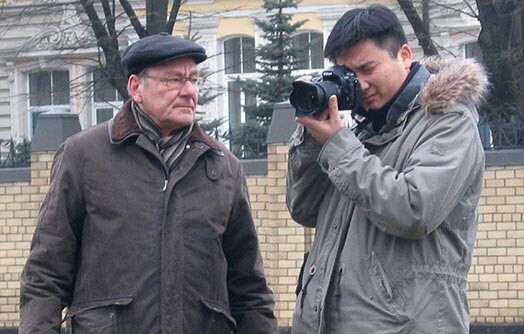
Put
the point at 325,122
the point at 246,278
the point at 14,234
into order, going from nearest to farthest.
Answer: the point at 325,122, the point at 246,278, the point at 14,234

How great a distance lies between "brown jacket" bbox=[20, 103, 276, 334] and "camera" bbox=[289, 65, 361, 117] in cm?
69

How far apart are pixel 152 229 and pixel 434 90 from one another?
1186 mm

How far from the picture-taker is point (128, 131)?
4.14 meters

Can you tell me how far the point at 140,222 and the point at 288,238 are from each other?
6.37m

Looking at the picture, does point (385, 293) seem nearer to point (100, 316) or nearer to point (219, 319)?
point (219, 319)

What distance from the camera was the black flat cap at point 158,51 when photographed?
161 inches

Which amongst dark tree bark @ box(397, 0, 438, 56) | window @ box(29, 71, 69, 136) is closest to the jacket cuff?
dark tree bark @ box(397, 0, 438, 56)

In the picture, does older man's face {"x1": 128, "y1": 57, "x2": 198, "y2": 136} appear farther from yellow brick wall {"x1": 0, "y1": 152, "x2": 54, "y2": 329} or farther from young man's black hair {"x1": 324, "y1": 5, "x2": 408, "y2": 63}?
yellow brick wall {"x1": 0, "y1": 152, "x2": 54, "y2": 329}

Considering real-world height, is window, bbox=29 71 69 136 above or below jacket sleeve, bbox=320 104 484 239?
above

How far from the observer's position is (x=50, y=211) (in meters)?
4.09

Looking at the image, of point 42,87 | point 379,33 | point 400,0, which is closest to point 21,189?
point 400,0

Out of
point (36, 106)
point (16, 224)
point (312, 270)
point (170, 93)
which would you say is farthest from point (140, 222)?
point (36, 106)

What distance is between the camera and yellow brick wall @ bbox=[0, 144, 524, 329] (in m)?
9.97

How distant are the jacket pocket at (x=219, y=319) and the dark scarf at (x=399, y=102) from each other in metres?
A: 0.95
